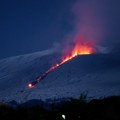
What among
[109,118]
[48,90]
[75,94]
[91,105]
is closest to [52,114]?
[91,105]

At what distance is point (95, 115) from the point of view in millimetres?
31891

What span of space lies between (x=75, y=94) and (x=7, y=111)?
5438 inches

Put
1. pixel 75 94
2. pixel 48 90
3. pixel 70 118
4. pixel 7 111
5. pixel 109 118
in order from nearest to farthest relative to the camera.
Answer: pixel 109 118 < pixel 70 118 < pixel 7 111 < pixel 75 94 < pixel 48 90

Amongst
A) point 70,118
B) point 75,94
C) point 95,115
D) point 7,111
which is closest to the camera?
point 95,115

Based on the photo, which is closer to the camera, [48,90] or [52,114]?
[52,114]

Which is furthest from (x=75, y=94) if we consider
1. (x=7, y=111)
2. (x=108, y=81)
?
(x=7, y=111)

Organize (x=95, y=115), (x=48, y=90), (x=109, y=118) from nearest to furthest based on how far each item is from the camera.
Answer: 1. (x=109, y=118)
2. (x=95, y=115)
3. (x=48, y=90)

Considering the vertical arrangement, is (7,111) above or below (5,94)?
below

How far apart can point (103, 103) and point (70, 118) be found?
3.24 meters

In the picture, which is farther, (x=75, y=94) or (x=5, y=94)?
(x=5, y=94)

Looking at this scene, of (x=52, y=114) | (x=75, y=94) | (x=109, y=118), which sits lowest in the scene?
(x=109, y=118)

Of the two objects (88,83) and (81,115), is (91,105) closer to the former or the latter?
(81,115)

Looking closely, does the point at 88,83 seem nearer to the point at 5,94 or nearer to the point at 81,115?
the point at 5,94

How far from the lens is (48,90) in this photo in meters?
189
